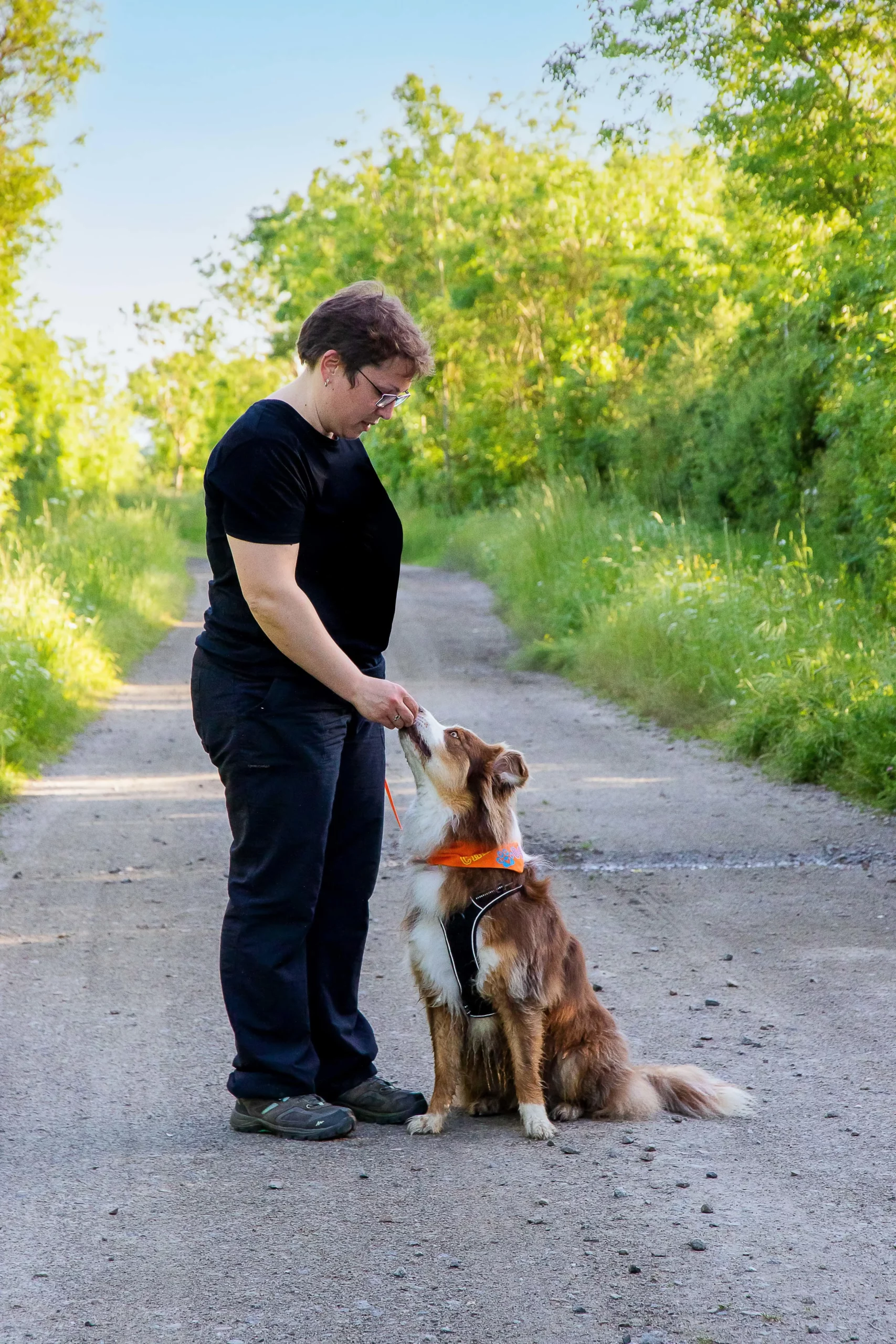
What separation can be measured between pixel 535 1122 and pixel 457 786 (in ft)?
3.32

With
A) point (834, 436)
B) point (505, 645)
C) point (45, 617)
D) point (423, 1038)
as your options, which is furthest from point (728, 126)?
point (423, 1038)

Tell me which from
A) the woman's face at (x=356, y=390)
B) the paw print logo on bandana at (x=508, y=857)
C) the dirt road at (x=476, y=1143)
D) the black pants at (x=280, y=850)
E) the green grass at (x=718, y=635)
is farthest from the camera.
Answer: the green grass at (x=718, y=635)

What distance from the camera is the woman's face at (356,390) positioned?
12.4 feet

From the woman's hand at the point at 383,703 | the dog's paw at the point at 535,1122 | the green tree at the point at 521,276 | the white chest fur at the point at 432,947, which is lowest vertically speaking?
the dog's paw at the point at 535,1122

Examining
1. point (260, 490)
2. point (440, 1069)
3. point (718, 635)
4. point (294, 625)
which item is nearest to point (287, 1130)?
point (440, 1069)

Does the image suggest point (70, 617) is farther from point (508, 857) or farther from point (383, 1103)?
point (508, 857)

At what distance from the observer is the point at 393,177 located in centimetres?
3506

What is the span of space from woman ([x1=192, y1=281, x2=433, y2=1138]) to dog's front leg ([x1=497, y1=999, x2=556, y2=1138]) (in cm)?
36

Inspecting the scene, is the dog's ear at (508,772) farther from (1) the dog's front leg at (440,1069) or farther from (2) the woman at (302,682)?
(1) the dog's front leg at (440,1069)

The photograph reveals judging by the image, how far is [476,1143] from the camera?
394 cm

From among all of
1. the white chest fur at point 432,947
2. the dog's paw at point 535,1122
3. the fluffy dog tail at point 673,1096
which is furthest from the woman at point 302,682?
the fluffy dog tail at point 673,1096

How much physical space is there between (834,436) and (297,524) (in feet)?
38.9

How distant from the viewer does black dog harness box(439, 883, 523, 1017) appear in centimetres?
393

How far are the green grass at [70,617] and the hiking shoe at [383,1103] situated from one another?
5322mm
